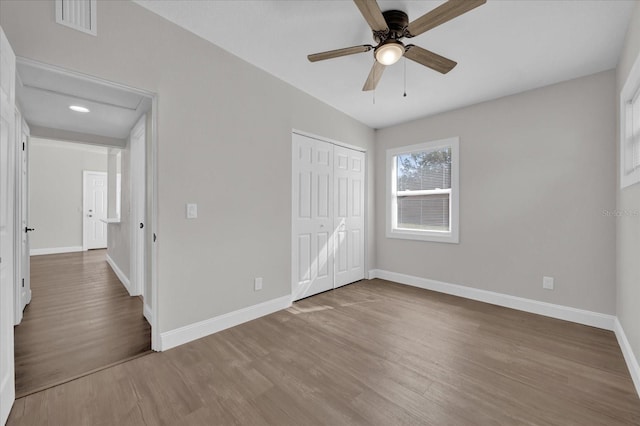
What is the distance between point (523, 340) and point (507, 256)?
1129 mm

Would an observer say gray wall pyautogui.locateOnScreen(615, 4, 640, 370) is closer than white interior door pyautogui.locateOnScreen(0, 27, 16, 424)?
No

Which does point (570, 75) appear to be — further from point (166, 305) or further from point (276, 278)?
point (166, 305)

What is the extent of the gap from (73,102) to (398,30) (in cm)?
329

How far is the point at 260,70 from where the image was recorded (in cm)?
298

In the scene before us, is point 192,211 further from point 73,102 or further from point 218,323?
point 73,102

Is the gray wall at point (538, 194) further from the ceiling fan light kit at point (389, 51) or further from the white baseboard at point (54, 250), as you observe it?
the white baseboard at point (54, 250)

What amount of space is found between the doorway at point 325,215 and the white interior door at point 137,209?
6.16 ft

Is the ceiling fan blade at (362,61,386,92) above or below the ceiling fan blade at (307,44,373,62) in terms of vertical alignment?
below

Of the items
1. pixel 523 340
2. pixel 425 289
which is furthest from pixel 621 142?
pixel 425 289

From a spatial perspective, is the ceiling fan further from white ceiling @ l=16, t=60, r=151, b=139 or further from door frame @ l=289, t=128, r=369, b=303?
white ceiling @ l=16, t=60, r=151, b=139

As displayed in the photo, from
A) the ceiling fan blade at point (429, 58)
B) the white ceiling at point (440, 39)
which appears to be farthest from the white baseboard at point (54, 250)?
the ceiling fan blade at point (429, 58)

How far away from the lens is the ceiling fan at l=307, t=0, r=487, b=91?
1606 millimetres

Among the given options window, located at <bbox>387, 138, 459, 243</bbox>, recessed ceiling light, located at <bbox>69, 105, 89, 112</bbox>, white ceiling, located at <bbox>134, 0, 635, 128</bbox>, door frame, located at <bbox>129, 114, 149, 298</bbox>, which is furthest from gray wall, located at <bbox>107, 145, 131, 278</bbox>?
window, located at <bbox>387, 138, 459, 243</bbox>

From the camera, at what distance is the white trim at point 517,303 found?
2.76 meters
